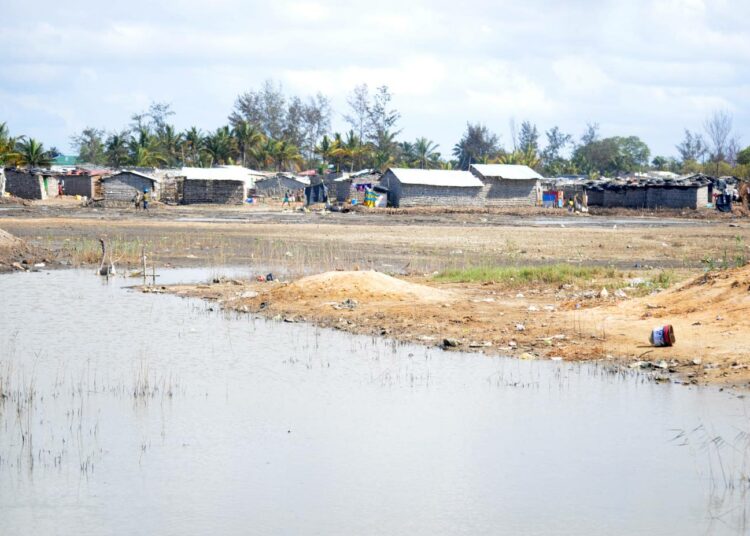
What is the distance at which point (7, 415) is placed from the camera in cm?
977

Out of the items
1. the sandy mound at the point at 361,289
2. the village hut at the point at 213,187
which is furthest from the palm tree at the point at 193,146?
the sandy mound at the point at 361,289

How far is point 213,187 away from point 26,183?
1088cm

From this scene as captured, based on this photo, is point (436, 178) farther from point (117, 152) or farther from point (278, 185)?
point (117, 152)

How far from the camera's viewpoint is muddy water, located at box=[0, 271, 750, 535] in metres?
7.21

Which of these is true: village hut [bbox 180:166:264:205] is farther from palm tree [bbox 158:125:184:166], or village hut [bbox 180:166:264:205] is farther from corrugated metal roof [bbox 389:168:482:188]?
palm tree [bbox 158:125:184:166]

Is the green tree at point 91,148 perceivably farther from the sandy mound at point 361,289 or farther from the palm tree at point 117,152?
the sandy mound at point 361,289

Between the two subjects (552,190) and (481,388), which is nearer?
(481,388)

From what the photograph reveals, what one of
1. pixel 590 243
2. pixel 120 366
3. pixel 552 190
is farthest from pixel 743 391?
pixel 552 190

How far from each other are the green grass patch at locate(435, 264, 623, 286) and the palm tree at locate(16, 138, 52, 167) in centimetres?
4841

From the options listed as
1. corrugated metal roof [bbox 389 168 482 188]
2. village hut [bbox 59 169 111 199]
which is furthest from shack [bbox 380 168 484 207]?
village hut [bbox 59 169 111 199]

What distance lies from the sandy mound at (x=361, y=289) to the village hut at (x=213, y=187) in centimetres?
4073

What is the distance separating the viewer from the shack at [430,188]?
5491cm

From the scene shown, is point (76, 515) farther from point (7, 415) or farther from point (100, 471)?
point (7, 415)

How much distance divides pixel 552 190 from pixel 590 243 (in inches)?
1309
